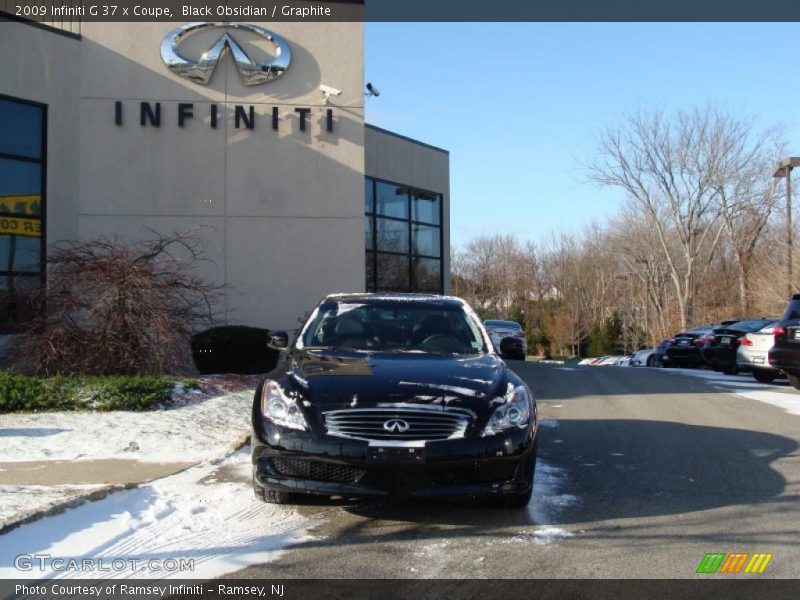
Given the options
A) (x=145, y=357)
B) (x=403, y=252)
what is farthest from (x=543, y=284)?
(x=145, y=357)

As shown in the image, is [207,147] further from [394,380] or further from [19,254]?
[394,380]

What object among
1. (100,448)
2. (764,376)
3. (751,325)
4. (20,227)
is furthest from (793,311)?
(20,227)

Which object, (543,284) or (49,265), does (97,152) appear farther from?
(543,284)

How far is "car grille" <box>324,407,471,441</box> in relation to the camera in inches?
197

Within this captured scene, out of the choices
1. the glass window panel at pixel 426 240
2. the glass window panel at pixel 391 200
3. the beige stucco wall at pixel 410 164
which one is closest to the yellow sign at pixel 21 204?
the beige stucco wall at pixel 410 164

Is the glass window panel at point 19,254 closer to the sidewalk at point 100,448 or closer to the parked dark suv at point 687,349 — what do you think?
the sidewalk at point 100,448

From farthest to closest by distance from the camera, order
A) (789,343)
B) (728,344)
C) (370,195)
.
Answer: (370,195) < (728,344) < (789,343)

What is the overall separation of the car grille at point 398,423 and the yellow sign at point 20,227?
36.4ft

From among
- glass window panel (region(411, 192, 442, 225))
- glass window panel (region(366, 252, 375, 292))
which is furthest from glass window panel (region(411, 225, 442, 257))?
glass window panel (region(366, 252, 375, 292))

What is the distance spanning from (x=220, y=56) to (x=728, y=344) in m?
13.5

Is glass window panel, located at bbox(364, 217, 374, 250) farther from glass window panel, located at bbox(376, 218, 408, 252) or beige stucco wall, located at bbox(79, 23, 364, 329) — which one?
beige stucco wall, located at bbox(79, 23, 364, 329)

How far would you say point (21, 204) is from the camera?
14180 mm

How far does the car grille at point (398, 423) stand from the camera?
16.5 ft
